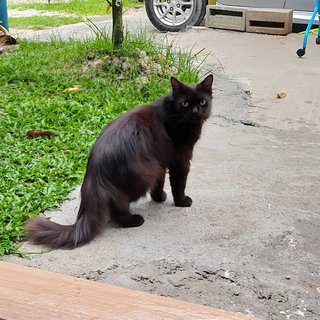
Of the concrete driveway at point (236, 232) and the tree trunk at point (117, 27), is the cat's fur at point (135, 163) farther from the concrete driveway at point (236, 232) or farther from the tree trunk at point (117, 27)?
the tree trunk at point (117, 27)

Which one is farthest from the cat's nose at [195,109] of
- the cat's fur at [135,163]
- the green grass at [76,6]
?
the green grass at [76,6]

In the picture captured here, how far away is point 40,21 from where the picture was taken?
1000cm

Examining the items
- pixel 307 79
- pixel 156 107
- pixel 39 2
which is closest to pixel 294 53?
pixel 307 79

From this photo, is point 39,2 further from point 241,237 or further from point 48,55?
point 241,237

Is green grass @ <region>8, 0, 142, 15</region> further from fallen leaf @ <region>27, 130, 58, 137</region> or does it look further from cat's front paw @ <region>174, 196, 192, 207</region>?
cat's front paw @ <region>174, 196, 192, 207</region>

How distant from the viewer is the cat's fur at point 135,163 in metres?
3.16

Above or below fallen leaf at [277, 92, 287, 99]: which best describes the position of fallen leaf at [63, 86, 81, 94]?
above

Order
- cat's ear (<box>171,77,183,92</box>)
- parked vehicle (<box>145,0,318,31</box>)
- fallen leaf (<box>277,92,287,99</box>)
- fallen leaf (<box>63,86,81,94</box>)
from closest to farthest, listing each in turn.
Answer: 1. cat's ear (<box>171,77,183,92</box>)
2. fallen leaf (<box>63,86,81,94</box>)
3. fallen leaf (<box>277,92,287,99</box>)
4. parked vehicle (<box>145,0,318,31</box>)

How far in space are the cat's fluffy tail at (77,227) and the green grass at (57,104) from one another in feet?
0.35

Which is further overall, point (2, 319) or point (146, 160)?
point (146, 160)

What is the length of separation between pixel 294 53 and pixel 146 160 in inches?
187

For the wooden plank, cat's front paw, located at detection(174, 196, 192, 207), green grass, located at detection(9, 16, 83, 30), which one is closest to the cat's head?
cat's front paw, located at detection(174, 196, 192, 207)

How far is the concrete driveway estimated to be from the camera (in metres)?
2.76

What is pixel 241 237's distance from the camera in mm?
3252
